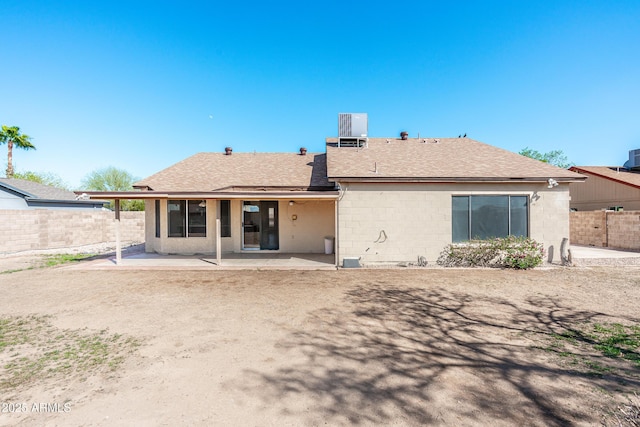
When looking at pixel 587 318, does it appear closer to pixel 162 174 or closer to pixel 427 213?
pixel 427 213

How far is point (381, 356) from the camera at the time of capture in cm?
372

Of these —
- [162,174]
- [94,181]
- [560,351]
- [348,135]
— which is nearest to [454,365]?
[560,351]

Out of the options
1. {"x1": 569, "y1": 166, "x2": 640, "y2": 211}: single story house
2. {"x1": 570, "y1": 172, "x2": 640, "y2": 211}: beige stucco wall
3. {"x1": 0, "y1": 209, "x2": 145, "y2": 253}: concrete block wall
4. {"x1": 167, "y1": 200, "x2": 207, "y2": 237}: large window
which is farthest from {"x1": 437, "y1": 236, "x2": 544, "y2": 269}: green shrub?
{"x1": 0, "y1": 209, "x2": 145, "y2": 253}: concrete block wall

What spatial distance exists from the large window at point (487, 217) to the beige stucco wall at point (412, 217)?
0.73 ft

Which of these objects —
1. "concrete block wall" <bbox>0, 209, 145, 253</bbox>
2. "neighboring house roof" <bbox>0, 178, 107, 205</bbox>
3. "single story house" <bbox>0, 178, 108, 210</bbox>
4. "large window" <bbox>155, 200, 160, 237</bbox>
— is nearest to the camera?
"large window" <bbox>155, 200, 160, 237</bbox>

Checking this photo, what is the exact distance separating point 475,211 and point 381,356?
25.7 ft

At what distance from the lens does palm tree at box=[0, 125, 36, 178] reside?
1001 inches

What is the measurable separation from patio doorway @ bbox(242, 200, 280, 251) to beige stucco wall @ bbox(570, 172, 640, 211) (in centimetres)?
1836

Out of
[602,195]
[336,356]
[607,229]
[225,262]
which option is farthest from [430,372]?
[602,195]

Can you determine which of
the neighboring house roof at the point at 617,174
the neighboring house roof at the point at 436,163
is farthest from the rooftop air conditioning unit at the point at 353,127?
the neighboring house roof at the point at 617,174

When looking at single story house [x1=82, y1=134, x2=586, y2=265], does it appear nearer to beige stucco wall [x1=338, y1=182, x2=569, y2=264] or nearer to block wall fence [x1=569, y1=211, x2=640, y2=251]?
beige stucco wall [x1=338, y1=182, x2=569, y2=264]

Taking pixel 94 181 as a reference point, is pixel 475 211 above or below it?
below

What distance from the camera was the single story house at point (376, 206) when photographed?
9.64m

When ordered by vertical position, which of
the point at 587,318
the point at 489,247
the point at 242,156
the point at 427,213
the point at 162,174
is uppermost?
the point at 242,156
